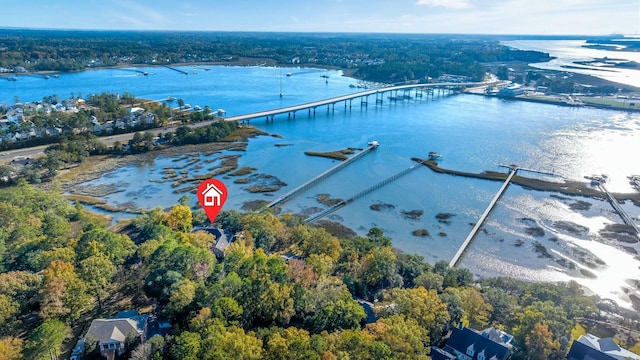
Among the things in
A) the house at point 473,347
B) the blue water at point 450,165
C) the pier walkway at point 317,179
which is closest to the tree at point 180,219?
the blue water at point 450,165

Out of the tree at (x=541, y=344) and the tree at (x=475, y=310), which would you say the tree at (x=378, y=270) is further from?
the tree at (x=541, y=344)

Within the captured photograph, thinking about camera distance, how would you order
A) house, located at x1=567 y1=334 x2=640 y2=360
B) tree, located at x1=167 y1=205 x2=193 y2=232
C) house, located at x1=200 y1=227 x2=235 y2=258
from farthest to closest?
tree, located at x1=167 y1=205 x2=193 y2=232 → house, located at x1=200 y1=227 x2=235 y2=258 → house, located at x1=567 y1=334 x2=640 y2=360

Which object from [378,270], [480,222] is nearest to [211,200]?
[378,270]

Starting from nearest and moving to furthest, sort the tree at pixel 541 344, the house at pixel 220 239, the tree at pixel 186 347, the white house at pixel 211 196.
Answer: the tree at pixel 186 347, the tree at pixel 541 344, the house at pixel 220 239, the white house at pixel 211 196

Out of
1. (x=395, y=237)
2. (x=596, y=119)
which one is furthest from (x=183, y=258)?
(x=596, y=119)

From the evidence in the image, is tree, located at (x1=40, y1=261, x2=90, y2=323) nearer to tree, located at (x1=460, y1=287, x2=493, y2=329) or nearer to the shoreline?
tree, located at (x1=460, y1=287, x2=493, y2=329)

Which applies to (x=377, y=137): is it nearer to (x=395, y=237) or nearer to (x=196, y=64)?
(x=395, y=237)

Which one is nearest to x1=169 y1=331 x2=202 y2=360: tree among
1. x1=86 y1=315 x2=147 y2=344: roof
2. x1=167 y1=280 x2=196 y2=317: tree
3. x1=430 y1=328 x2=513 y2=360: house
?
x1=167 y1=280 x2=196 y2=317: tree

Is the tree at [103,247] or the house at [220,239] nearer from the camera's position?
the tree at [103,247]
